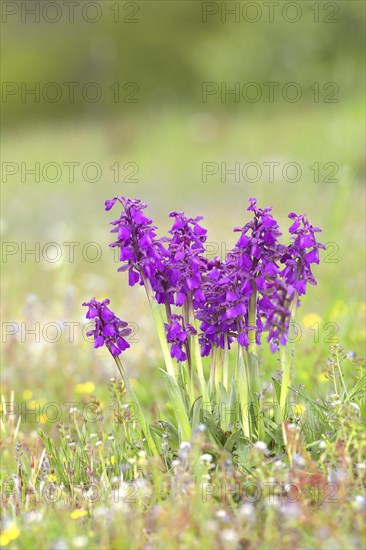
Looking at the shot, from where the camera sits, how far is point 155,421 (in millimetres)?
3568

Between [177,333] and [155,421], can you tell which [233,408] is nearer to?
[177,333]

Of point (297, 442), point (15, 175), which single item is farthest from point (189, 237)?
point (15, 175)

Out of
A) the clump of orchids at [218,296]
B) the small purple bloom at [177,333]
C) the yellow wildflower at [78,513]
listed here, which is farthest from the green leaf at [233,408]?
the yellow wildflower at [78,513]

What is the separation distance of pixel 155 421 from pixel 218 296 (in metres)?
1.23

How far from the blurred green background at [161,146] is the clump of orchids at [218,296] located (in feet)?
4.23

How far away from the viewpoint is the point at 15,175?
722 inches

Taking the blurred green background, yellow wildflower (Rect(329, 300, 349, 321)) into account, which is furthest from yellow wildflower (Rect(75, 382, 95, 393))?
yellow wildflower (Rect(329, 300, 349, 321))

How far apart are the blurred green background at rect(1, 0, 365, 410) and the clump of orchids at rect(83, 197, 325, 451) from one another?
129 cm

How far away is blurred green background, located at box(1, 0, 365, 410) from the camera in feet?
17.5

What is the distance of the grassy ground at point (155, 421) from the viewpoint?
7.16 ft

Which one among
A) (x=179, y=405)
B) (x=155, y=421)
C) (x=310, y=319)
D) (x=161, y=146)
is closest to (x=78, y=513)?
(x=179, y=405)

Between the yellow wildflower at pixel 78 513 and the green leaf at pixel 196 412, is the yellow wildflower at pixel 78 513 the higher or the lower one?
the lower one

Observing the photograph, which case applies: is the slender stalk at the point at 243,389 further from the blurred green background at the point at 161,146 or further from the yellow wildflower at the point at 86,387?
the yellow wildflower at the point at 86,387

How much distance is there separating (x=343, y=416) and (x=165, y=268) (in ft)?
2.66
